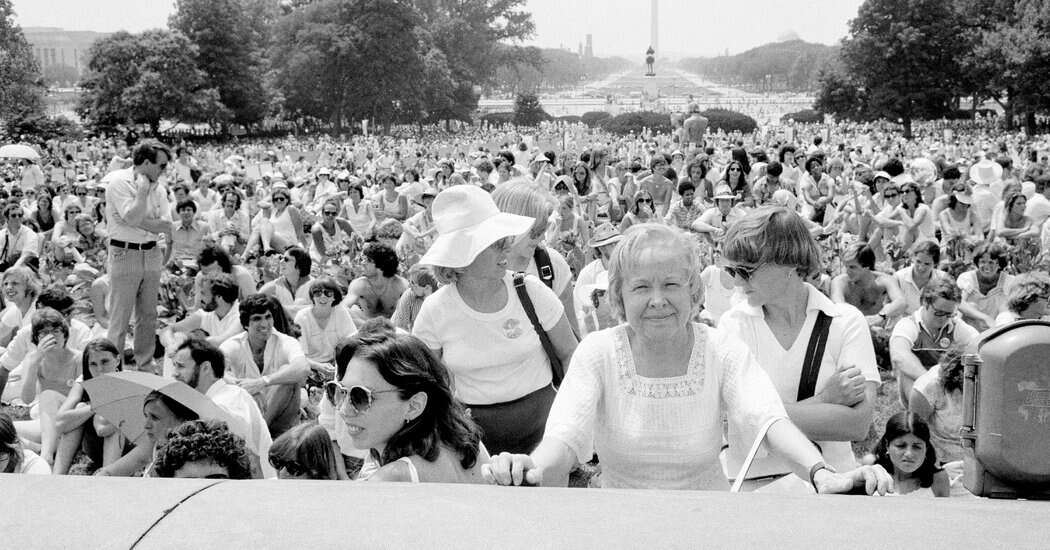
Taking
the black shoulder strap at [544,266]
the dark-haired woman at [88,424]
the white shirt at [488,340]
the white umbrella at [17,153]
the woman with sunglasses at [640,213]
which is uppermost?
the black shoulder strap at [544,266]

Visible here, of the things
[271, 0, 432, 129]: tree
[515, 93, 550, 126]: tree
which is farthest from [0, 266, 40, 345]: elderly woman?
[515, 93, 550, 126]: tree

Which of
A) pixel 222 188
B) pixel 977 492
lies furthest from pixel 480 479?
pixel 222 188

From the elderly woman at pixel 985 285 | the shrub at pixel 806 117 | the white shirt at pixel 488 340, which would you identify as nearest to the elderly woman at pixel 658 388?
the white shirt at pixel 488 340

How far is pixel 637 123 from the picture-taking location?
60.1m

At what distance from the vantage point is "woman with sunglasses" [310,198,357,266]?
1091 cm

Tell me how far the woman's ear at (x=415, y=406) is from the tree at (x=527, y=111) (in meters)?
77.3

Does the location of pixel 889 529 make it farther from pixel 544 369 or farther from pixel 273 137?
pixel 273 137

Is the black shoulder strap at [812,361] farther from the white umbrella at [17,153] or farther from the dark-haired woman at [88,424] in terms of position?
the white umbrella at [17,153]

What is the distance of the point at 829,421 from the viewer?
9.07ft

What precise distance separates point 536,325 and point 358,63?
64981 mm

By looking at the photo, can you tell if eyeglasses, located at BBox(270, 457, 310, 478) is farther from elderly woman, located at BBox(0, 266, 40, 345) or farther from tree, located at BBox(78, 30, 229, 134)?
tree, located at BBox(78, 30, 229, 134)

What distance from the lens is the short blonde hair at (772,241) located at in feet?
9.53

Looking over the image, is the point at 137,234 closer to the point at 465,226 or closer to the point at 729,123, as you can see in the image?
the point at 465,226

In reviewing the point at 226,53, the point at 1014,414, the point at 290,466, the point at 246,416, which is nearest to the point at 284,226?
the point at 246,416
